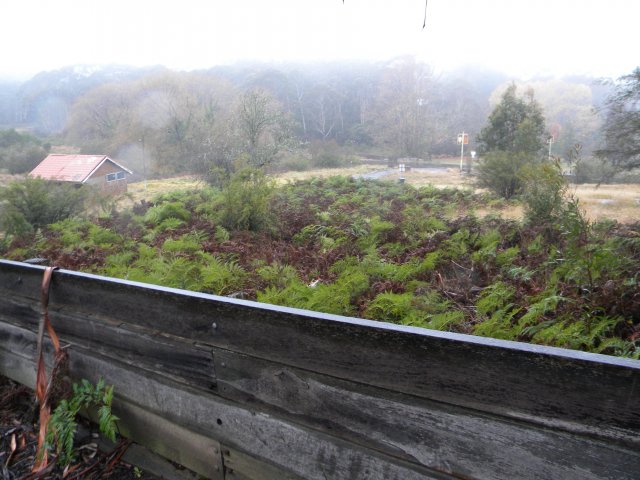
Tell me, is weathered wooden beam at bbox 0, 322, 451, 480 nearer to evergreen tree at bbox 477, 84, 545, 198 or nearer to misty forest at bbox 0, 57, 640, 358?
misty forest at bbox 0, 57, 640, 358

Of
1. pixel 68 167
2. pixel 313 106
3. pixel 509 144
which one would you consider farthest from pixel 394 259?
pixel 509 144

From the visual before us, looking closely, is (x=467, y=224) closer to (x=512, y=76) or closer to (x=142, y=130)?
(x=512, y=76)

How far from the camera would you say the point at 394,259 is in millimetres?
3148

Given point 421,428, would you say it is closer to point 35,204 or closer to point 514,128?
point 35,204

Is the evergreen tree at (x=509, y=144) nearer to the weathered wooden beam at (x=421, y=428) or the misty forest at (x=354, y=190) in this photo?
the misty forest at (x=354, y=190)

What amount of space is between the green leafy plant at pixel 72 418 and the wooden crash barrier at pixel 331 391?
7 cm

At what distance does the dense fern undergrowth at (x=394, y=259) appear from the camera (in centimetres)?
190

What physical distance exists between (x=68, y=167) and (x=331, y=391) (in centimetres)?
440

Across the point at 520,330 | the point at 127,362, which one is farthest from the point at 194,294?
the point at 520,330

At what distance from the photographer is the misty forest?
2.26 m

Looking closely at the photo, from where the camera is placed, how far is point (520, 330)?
1.79 m

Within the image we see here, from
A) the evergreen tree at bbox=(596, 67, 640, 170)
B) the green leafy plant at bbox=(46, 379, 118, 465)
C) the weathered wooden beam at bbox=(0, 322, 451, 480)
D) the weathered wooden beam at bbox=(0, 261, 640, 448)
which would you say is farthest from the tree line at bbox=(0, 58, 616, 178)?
the weathered wooden beam at bbox=(0, 261, 640, 448)

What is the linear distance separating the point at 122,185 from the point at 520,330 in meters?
4.56

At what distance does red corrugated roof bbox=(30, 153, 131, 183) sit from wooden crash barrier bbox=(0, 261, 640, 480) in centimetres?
228
